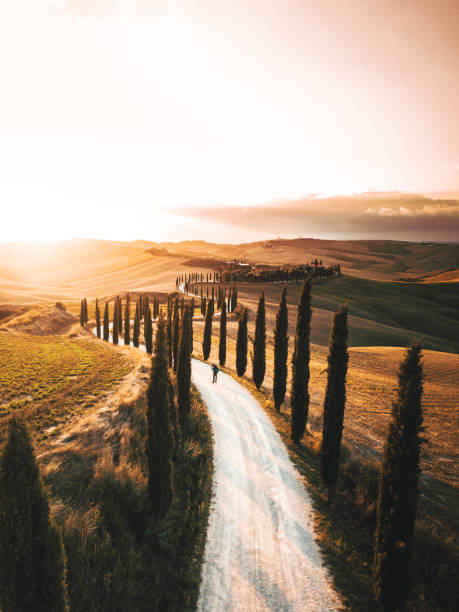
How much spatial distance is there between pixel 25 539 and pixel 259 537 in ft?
29.9

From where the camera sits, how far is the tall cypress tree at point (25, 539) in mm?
6492

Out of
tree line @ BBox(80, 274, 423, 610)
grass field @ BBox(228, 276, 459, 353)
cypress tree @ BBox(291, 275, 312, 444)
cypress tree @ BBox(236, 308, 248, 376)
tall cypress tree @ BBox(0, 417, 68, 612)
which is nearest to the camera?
tall cypress tree @ BBox(0, 417, 68, 612)

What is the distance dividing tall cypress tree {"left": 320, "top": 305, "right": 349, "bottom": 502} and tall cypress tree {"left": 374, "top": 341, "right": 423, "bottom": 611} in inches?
192

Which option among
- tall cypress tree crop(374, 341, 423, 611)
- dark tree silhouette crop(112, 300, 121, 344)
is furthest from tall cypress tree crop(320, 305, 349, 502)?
dark tree silhouette crop(112, 300, 121, 344)

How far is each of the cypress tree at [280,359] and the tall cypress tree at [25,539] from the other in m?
19.3

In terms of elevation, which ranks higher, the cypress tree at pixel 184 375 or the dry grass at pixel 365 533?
A: the cypress tree at pixel 184 375

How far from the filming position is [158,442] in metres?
12.6

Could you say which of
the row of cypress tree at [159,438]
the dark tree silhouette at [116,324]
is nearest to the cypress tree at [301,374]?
the row of cypress tree at [159,438]

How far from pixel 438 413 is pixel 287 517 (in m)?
21.6

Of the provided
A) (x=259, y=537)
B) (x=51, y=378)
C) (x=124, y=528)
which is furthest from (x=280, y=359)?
(x=51, y=378)

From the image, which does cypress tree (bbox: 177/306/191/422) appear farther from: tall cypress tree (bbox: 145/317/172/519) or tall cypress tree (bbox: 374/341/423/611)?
tall cypress tree (bbox: 374/341/423/611)

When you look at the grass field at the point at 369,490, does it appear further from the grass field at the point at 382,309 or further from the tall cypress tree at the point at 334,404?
the grass field at the point at 382,309

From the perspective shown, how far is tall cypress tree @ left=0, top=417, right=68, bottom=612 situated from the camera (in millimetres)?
6492

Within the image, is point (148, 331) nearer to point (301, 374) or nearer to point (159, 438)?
point (301, 374)
